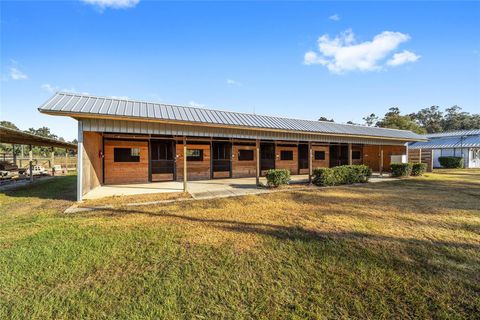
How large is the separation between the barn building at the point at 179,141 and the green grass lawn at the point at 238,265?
3280 millimetres

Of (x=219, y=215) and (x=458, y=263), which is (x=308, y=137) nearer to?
(x=219, y=215)

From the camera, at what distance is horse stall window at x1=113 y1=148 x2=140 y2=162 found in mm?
11562

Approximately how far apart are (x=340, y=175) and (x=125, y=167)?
11.1m

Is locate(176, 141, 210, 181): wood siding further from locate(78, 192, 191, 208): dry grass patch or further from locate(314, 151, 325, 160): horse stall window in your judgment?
locate(314, 151, 325, 160): horse stall window

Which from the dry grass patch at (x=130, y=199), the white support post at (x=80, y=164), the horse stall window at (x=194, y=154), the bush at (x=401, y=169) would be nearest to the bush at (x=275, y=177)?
the dry grass patch at (x=130, y=199)

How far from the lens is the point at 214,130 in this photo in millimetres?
9875

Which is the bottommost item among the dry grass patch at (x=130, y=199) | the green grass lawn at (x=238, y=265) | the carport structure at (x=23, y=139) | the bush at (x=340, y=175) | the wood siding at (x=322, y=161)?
the green grass lawn at (x=238, y=265)

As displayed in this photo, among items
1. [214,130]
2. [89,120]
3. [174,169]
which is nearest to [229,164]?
[174,169]

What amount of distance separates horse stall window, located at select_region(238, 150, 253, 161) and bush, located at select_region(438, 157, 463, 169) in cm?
2542

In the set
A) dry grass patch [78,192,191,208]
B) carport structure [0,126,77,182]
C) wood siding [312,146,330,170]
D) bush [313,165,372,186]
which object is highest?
carport structure [0,126,77,182]

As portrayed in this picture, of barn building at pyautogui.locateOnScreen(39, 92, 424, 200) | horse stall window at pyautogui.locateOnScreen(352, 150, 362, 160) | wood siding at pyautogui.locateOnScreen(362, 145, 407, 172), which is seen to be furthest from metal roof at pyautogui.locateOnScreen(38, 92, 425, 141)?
wood siding at pyautogui.locateOnScreen(362, 145, 407, 172)

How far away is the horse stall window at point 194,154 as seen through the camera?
13.1m

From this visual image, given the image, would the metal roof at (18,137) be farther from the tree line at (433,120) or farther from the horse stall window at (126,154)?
the tree line at (433,120)

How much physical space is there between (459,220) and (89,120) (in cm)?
1097
